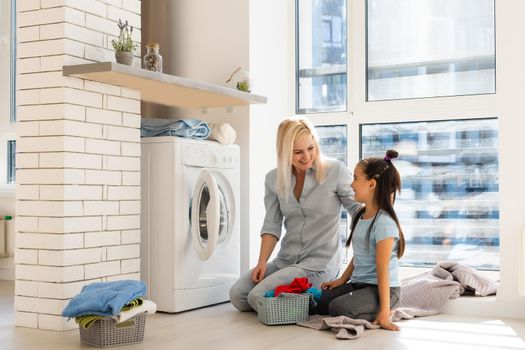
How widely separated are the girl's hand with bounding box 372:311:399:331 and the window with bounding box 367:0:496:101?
4.68ft

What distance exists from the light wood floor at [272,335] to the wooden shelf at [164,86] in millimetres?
1066

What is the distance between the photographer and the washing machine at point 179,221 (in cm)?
353

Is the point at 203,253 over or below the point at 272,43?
below

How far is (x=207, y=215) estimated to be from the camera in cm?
358

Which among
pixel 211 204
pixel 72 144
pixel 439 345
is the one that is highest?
pixel 72 144

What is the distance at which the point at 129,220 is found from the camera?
134 inches

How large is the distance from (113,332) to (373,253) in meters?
1.18

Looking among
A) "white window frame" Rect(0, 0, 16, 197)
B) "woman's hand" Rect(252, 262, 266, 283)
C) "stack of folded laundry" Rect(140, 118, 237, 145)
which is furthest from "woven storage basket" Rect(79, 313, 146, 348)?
"white window frame" Rect(0, 0, 16, 197)

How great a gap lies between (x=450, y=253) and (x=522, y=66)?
3.43ft

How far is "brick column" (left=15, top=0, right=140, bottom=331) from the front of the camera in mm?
3064

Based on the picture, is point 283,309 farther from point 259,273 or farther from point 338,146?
point 338,146

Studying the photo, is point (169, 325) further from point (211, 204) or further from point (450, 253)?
point (450, 253)

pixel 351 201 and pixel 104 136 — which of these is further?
pixel 351 201

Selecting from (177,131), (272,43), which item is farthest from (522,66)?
(177,131)
